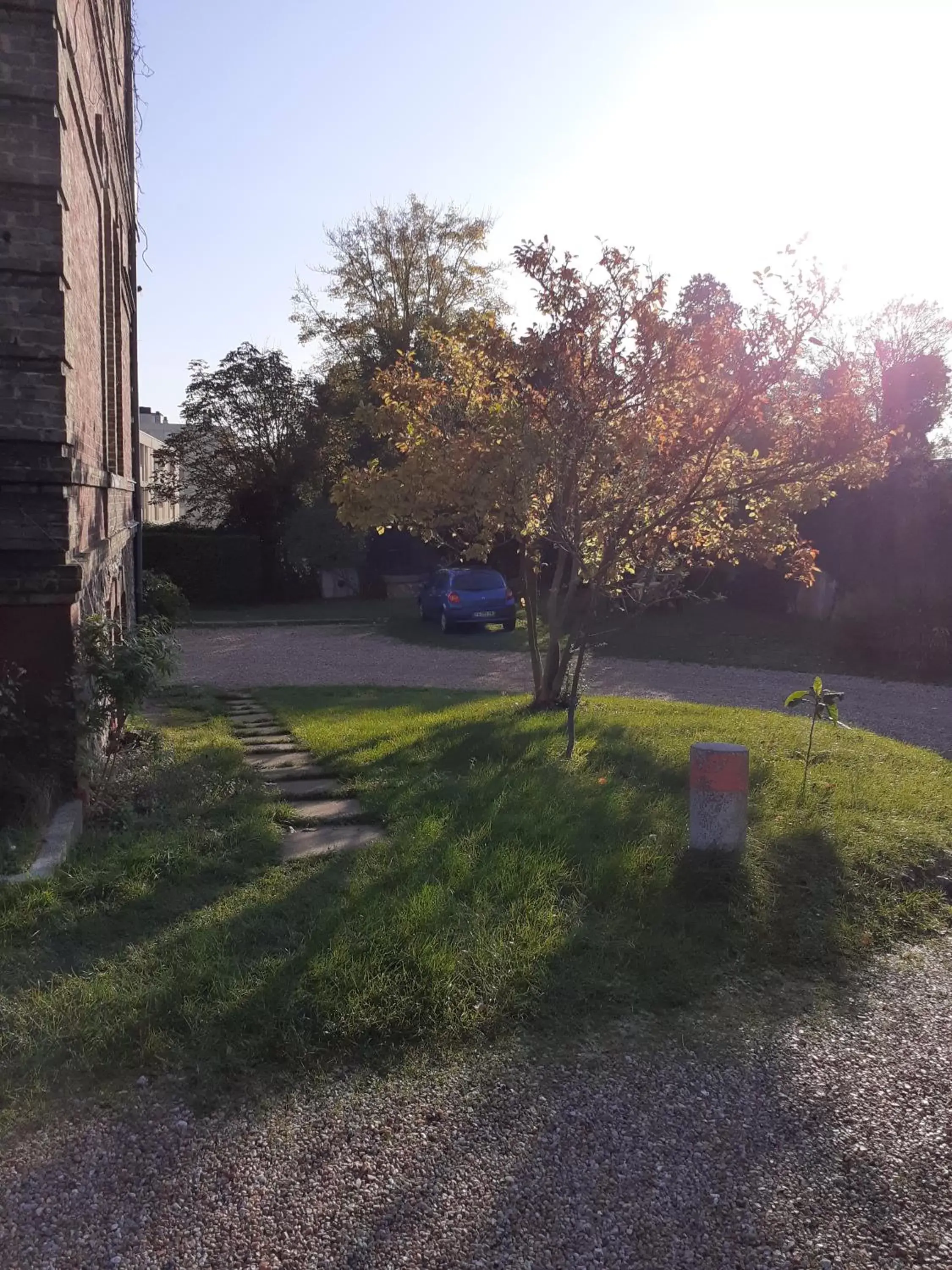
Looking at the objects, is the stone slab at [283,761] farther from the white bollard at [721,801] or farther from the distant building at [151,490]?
the distant building at [151,490]

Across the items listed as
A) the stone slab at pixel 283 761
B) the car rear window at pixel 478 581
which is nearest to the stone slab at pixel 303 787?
the stone slab at pixel 283 761

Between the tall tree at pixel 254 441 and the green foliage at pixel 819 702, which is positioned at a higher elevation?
the tall tree at pixel 254 441

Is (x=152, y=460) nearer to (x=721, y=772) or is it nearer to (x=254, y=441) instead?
(x=254, y=441)

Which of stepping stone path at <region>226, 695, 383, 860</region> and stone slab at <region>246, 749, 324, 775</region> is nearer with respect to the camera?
stepping stone path at <region>226, 695, 383, 860</region>

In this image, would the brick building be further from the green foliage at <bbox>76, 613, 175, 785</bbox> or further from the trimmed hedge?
the trimmed hedge

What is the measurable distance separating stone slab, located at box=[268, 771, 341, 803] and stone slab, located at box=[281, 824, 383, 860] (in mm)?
731

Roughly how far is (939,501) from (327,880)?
16477 millimetres

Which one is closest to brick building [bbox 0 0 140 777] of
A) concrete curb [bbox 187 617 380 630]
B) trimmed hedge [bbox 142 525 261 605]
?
concrete curb [bbox 187 617 380 630]

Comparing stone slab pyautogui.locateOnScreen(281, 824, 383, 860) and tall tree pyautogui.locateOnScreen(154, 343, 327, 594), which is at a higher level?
tall tree pyautogui.locateOnScreen(154, 343, 327, 594)

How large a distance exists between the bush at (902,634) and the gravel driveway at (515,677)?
1.24 m

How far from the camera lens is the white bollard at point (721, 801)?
16.9ft

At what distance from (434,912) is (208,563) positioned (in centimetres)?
2459

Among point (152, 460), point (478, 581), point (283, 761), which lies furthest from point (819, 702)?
point (152, 460)

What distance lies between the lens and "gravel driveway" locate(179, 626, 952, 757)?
1217cm
